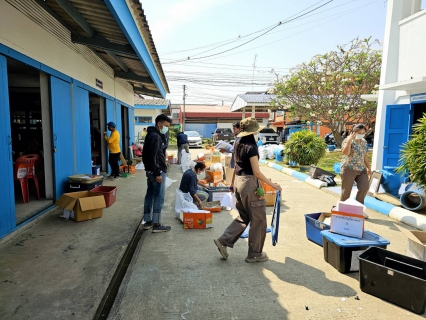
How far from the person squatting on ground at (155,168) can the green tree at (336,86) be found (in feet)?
38.1

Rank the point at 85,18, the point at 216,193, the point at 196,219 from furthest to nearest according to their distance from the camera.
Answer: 1. the point at 216,193
2. the point at 85,18
3. the point at 196,219

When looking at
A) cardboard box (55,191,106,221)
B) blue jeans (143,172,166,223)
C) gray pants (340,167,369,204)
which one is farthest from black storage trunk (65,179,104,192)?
gray pants (340,167,369,204)

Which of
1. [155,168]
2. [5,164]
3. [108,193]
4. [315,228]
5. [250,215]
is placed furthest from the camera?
[108,193]

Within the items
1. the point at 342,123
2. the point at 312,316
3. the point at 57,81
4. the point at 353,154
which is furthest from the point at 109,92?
the point at 342,123

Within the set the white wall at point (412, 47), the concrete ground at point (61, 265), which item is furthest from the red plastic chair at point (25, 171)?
the white wall at point (412, 47)

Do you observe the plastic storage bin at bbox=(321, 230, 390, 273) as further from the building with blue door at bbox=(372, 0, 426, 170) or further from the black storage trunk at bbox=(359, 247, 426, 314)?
the building with blue door at bbox=(372, 0, 426, 170)

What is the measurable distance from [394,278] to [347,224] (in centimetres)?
87

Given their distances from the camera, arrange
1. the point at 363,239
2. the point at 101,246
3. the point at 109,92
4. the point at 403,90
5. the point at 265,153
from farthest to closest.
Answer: the point at 265,153
the point at 109,92
the point at 403,90
the point at 101,246
the point at 363,239

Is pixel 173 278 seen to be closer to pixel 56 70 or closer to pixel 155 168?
pixel 155 168

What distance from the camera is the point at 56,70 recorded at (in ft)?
19.4

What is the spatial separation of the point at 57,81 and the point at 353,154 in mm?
5899

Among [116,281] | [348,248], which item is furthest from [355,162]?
[116,281]

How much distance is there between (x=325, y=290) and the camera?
310 centimetres

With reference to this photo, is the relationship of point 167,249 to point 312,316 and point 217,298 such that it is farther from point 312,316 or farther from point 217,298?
point 312,316
